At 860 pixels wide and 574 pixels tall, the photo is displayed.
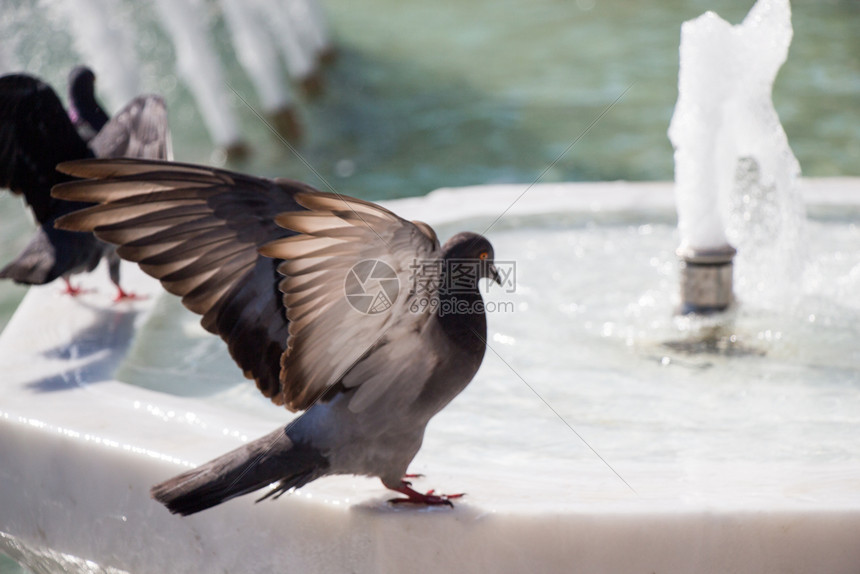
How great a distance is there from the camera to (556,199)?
13.9 ft

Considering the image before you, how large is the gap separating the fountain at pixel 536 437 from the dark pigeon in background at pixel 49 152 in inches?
6.0

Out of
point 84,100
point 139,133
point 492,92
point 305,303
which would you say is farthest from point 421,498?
point 492,92

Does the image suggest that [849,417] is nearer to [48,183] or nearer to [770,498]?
[770,498]

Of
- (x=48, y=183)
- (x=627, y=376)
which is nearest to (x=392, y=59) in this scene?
(x=48, y=183)

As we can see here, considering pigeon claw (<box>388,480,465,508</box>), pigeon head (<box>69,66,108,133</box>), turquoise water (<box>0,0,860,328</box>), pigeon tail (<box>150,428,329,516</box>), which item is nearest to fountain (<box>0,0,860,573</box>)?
Answer: pigeon claw (<box>388,480,465,508</box>)

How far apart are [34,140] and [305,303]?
2069 mm

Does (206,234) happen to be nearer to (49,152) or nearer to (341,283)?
(341,283)

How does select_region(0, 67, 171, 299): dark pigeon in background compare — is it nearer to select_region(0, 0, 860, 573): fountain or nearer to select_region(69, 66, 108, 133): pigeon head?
select_region(0, 0, 860, 573): fountain

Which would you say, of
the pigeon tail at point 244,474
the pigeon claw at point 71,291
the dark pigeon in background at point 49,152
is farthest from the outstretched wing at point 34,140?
the pigeon tail at point 244,474

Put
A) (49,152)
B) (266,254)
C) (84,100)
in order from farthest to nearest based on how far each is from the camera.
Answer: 1. (84,100)
2. (49,152)
3. (266,254)

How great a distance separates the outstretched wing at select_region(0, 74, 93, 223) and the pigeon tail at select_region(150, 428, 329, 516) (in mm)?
1863

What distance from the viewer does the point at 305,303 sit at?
177cm

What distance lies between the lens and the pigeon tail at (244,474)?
190 centimetres

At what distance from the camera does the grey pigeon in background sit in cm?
173
